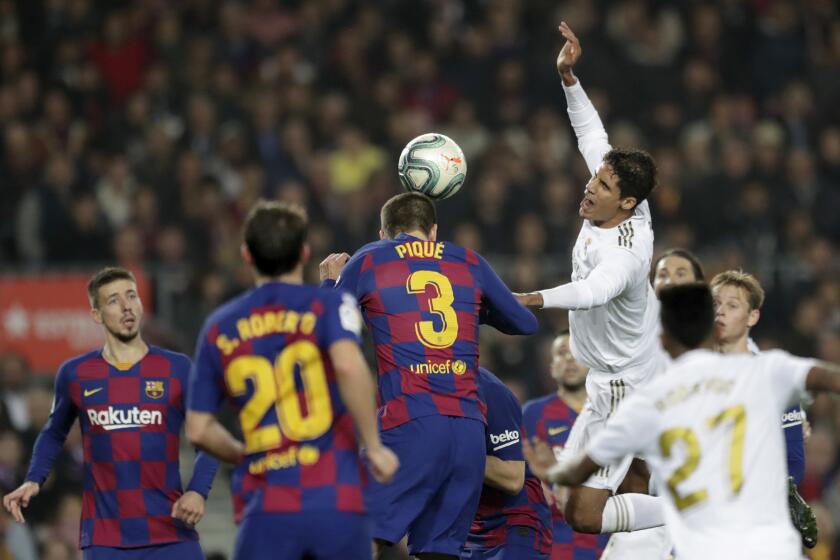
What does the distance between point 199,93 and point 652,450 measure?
10.6 meters

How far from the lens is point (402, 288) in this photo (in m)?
7.03

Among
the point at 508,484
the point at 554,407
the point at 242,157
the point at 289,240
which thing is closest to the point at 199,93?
the point at 242,157

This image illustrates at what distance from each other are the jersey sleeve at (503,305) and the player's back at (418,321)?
0.04 m

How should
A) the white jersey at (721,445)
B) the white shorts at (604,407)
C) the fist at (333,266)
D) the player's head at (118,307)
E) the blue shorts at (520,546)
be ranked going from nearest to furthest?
the white jersey at (721,445)
the fist at (333,266)
the player's head at (118,307)
the white shorts at (604,407)
the blue shorts at (520,546)

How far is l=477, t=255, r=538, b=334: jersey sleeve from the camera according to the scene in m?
7.11

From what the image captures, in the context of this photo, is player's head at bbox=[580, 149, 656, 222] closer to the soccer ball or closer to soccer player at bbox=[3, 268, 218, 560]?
the soccer ball

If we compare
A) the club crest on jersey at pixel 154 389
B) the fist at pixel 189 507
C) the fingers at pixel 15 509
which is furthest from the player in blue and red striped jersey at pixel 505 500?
the fingers at pixel 15 509

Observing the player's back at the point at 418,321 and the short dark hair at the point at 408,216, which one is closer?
the player's back at the point at 418,321

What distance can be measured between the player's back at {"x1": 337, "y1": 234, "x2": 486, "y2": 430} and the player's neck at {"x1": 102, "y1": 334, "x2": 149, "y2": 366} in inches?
44.7

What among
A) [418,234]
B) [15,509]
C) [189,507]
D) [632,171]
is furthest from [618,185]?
[15,509]

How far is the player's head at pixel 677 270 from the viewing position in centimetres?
845

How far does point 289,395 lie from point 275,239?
607 millimetres

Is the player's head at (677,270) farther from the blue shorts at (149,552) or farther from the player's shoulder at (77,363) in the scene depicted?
the player's shoulder at (77,363)

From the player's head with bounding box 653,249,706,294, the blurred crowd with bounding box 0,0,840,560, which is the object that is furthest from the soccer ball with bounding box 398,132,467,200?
the blurred crowd with bounding box 0,0,840,560
